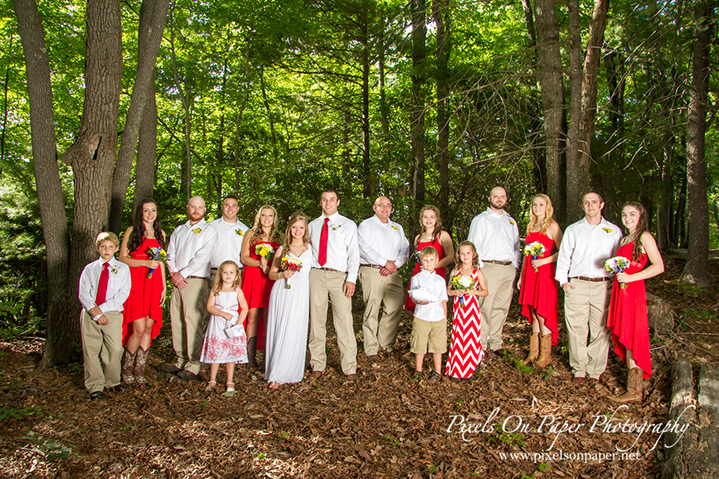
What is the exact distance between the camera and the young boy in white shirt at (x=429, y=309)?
17.6ft

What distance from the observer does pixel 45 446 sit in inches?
142

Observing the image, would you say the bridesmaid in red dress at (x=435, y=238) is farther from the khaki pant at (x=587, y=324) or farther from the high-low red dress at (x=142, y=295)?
the high-low red dress at (x=142, y=295)

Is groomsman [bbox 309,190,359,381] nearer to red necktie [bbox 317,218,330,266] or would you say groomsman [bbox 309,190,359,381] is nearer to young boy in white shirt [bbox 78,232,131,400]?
red necktie [bbox 317,218,330,266]

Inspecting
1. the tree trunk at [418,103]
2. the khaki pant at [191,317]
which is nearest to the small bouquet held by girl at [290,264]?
the khaki pant at [191,317]

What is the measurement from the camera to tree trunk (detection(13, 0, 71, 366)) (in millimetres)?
5609

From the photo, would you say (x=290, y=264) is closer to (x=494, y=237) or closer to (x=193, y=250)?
(x=193, y=250)

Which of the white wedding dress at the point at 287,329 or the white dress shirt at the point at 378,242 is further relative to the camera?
the white dress shirt at the point at 378,242

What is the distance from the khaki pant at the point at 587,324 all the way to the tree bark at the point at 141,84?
19.3 ft

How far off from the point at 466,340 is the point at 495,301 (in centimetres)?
97

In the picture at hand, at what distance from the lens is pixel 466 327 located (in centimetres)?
543

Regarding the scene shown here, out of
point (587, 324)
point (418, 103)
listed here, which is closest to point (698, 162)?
point (587, 324)

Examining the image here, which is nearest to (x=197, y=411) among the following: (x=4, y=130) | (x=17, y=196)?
(x=17, y=196)

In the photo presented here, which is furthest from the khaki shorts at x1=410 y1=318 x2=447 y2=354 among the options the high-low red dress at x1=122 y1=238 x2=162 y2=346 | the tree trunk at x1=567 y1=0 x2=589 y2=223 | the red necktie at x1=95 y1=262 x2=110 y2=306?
the red necktie at x1=95 y1=262 x2=110 y2=306

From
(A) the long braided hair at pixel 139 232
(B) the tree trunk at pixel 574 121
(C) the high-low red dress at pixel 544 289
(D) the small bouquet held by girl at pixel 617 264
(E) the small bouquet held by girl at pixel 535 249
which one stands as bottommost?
(C) the high-low red dress at pixel 544 289
